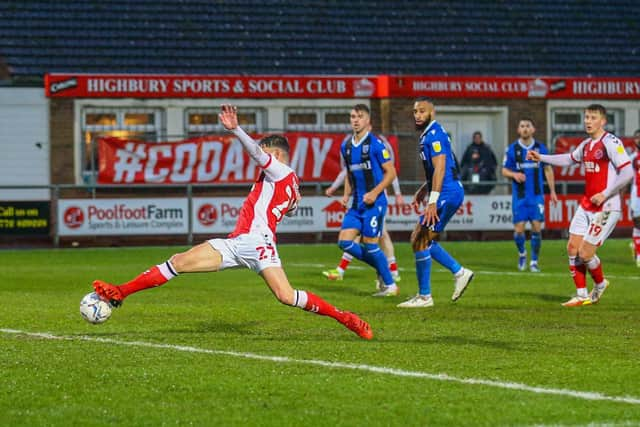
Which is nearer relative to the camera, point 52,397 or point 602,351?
point 52,397

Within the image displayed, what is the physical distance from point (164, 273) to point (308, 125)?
72.4 ft

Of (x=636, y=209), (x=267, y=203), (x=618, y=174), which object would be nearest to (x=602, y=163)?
(x=618, y=174)

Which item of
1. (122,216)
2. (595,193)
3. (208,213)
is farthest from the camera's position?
(208,213)

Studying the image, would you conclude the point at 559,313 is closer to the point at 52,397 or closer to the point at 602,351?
the point at 602,351

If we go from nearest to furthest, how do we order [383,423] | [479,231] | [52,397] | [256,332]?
[383,423]
[52,397]
[256,332]
[479,231]

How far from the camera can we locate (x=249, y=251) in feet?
33.8

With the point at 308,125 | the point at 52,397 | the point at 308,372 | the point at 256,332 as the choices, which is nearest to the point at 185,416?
the point at 52,397

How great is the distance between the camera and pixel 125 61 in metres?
31.8

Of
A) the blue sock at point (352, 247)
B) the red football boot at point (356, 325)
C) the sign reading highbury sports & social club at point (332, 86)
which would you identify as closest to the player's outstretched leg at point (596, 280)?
the blue sock at point (352, 247)

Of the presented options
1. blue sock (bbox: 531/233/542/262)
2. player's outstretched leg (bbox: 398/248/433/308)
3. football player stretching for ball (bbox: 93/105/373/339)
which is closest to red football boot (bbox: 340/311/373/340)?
football player stretching for ball (bbox: 93/105/373/339)

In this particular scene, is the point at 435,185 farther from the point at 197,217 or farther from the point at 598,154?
the point at 197,217

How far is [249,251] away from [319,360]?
143 cm

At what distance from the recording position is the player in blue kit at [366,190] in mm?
14953

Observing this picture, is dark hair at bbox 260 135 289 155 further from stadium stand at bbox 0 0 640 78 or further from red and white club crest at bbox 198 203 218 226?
stadium stand at bbox 0 0 640 78
